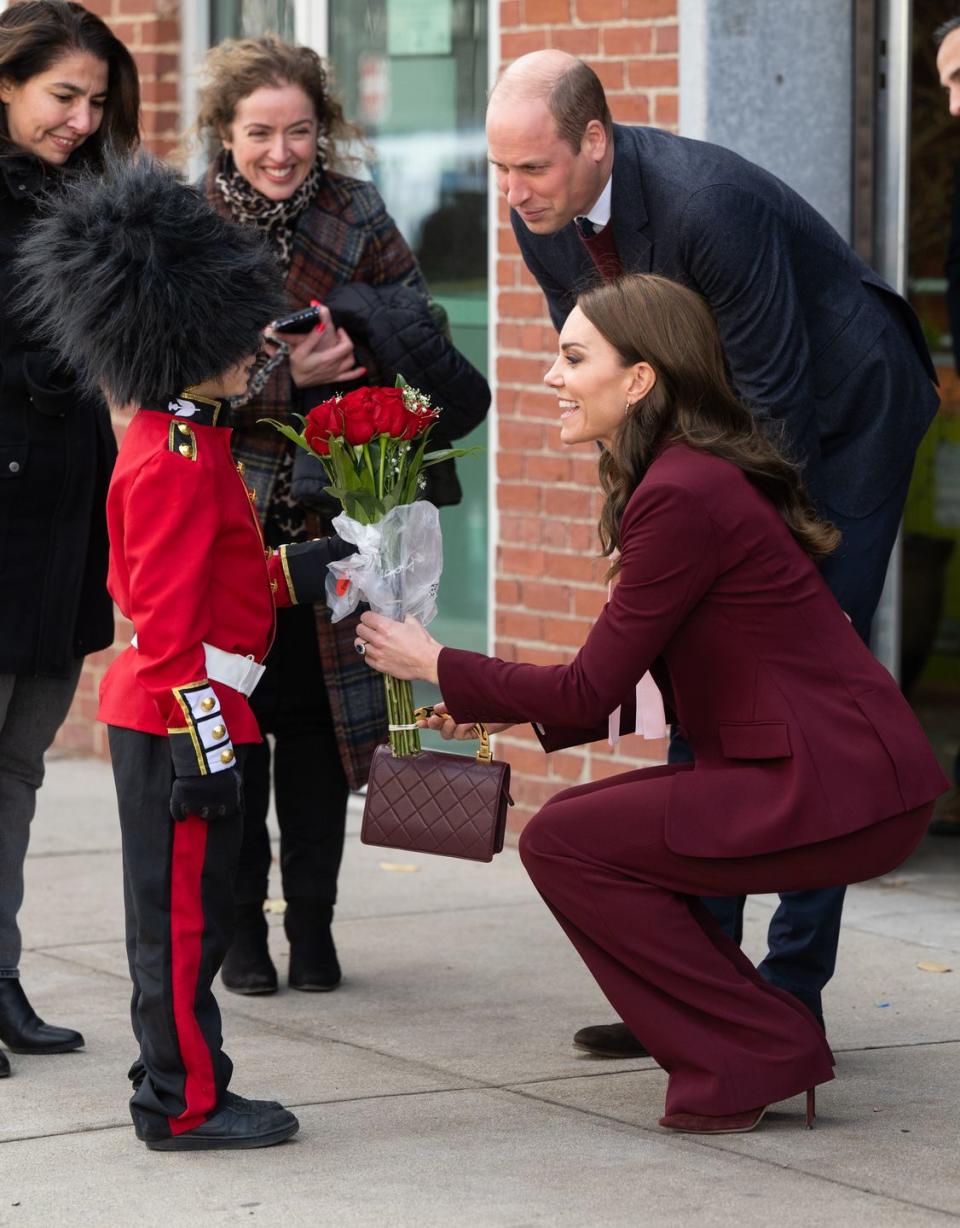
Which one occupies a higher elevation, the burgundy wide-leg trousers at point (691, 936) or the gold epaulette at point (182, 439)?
the gold epaulette at point (182, 439)

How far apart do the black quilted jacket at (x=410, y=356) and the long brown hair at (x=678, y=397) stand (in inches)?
38.1

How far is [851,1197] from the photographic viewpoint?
12.2 ft

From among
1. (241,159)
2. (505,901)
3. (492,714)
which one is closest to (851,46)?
(241,159)

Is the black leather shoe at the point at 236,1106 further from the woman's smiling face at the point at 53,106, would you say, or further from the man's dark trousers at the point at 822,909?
the woman's smiling face at the point at 53,106


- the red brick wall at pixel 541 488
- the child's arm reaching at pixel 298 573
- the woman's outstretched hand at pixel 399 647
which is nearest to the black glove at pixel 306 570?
the child's arm reaching at pixel 298 573

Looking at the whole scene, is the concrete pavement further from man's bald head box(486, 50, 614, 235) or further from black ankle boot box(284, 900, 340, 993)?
man's bald head box(486, 50, 614, 235)

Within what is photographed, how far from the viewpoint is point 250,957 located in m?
5.11

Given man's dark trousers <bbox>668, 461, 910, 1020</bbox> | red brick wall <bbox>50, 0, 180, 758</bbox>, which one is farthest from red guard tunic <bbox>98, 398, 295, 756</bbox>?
red brick wall <bbox>50, 0, 180, 758</bbox>

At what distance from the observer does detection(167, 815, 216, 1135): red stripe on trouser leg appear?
392cm

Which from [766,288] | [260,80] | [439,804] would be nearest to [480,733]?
[439,804]

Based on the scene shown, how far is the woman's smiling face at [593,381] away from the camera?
13.3 feet

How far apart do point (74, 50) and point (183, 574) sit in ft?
4.60

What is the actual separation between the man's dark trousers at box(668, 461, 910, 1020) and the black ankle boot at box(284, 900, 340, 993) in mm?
985

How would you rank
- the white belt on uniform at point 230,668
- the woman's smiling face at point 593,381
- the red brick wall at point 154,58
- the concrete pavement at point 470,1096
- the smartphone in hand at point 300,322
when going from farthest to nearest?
the red brick wall at point 154,58
the smartphone in hand at point 300,322
the woman's smiling face at point 593,381
the white belt on uniform at point 230,668
the concrete pavement at point 470,1096
